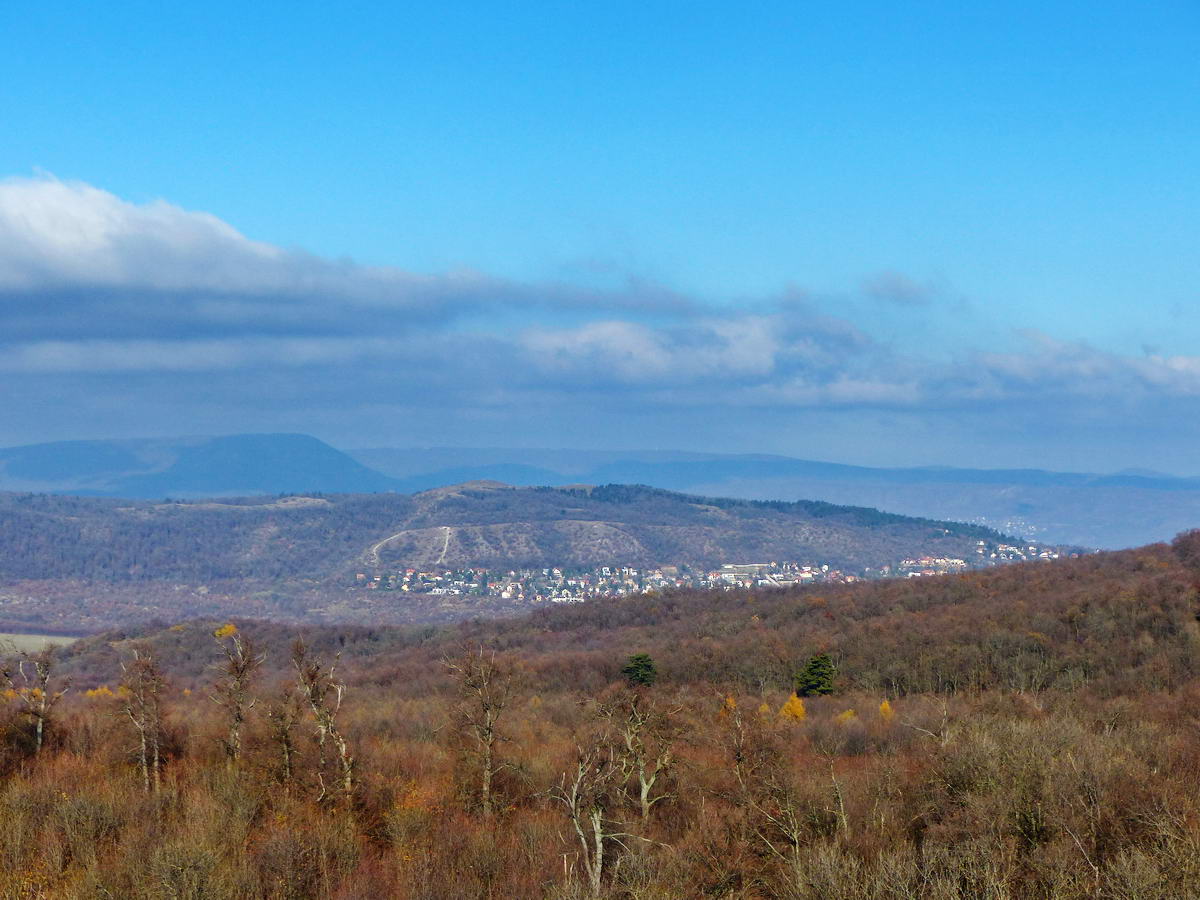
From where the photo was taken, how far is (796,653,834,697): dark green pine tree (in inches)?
3095

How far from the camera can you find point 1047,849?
26.4 meters

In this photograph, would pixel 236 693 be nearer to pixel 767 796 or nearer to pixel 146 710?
pixel 146 710

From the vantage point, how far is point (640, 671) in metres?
83.3

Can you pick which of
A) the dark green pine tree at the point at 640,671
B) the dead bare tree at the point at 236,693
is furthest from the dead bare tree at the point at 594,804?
the dark green pine tree at the point at 640,671

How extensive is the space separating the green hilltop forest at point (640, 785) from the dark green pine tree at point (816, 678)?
281mm

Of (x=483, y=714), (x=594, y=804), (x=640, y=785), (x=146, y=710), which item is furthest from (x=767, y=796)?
(x=146, y=710)

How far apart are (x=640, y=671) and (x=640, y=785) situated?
1702 inches

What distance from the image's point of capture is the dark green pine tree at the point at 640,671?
81938 millimetres

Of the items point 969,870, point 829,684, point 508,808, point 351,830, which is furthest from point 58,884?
point 829,684

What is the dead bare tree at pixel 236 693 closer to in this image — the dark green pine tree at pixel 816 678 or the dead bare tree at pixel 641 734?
the dead bare tree at pixel 641 734

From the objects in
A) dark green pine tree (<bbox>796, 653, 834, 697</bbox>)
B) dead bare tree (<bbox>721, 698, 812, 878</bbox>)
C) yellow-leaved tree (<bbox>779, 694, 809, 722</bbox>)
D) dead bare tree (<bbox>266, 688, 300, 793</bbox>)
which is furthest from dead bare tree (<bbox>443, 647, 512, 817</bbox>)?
dark green pine tree (<bbox>796, 653, 834, 697</bbox>)

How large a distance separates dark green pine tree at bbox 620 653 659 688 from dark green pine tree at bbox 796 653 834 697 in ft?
42.1

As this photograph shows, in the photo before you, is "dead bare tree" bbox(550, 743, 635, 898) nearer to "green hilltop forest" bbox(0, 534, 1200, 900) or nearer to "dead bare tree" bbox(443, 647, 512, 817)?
"green hilltop forest" bbox(0, 534, 1200, 900)

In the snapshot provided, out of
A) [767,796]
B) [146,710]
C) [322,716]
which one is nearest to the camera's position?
[767,796]
